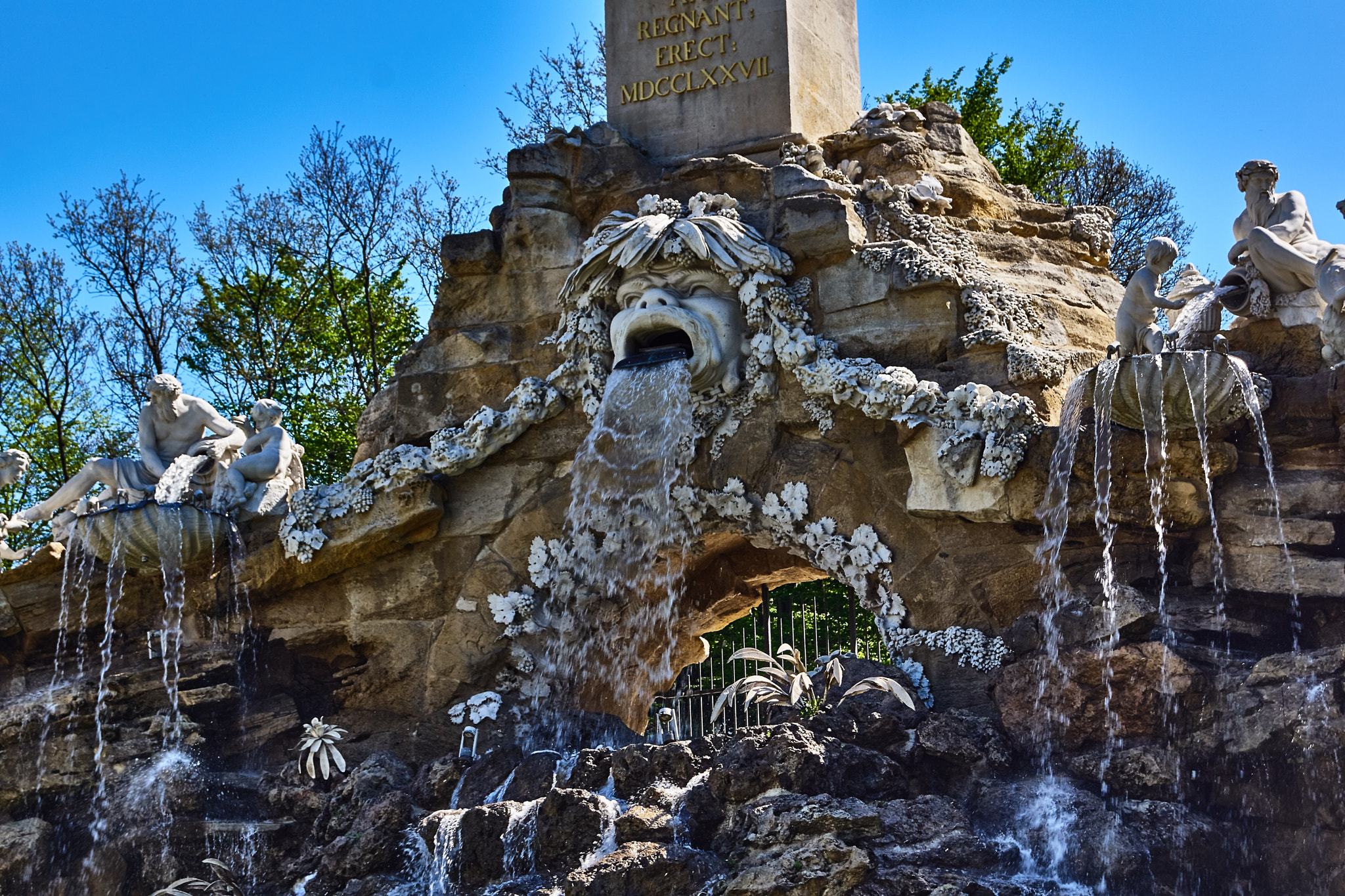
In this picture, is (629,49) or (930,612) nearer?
(930,612)

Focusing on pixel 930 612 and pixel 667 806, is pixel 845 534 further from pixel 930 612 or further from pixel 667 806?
pixel 667 806

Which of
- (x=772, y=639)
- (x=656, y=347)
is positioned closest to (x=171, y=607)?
(x=656, y=347)

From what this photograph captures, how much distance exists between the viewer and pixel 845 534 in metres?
9.17

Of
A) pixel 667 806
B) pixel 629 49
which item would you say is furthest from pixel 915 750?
pixel 629 49

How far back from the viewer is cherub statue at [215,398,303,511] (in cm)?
1021

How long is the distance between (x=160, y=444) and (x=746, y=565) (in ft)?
12.5

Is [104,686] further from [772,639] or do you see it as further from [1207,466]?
[772,639]

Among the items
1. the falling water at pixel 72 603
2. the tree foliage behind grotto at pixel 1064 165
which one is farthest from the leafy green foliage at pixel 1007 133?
the falling water at pixel 72 603

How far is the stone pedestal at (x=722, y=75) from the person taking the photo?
10.8 m

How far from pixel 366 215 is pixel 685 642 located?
28.7ft

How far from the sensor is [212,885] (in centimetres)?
855

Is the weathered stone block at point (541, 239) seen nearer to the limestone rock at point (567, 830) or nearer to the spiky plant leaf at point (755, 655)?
the spiky plant leaf at point (755, 655)

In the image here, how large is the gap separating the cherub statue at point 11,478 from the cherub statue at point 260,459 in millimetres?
1513

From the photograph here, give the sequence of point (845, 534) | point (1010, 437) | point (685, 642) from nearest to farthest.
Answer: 1. point (1010, 437)
2. point (845, 534)
3. point (685, 642)
